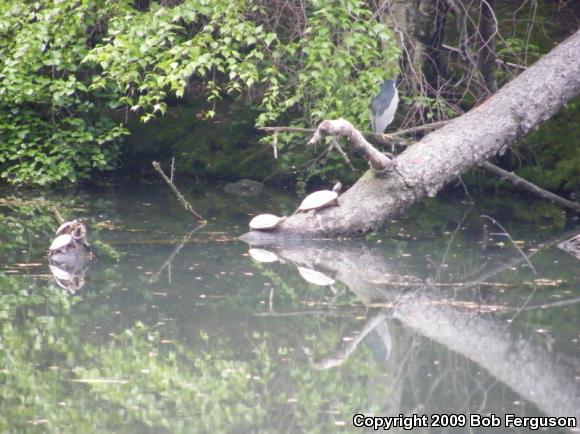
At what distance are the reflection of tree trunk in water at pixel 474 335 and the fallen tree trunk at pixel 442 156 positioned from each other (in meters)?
0.74

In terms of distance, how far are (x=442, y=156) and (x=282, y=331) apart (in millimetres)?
3376

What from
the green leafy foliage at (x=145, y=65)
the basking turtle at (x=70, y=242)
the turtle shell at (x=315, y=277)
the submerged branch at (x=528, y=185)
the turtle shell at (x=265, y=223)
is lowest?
the submerged branch at (x=528, y=185)

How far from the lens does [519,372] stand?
Answer: 464cm

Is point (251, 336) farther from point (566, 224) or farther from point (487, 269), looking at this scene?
point (566, 224)

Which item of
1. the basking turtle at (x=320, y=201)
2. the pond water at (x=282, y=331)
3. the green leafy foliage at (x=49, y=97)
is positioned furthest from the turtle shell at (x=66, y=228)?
the green leafy foliage at (x=49, y=97)

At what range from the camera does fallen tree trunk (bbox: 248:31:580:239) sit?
806 centimetres

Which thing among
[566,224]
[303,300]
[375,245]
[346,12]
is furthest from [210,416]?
[566,224]

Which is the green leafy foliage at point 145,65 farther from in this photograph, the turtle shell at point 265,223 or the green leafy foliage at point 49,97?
the turtle shell at point 265,223

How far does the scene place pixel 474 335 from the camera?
5.22 m

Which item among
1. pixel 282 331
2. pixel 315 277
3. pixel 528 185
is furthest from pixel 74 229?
pixel 528 185

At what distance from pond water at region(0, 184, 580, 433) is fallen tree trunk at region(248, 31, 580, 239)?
0.27 metres

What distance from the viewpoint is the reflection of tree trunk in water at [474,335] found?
171 inches

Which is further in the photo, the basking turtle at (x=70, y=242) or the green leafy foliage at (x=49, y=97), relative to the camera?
the green leafy foliage at (x=49, y=97)

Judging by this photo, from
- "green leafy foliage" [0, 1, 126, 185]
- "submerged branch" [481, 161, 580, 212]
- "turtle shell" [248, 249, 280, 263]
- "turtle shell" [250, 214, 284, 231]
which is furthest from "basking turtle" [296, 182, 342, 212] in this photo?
"green leafy foliage" [0, 1, 126, 185]
